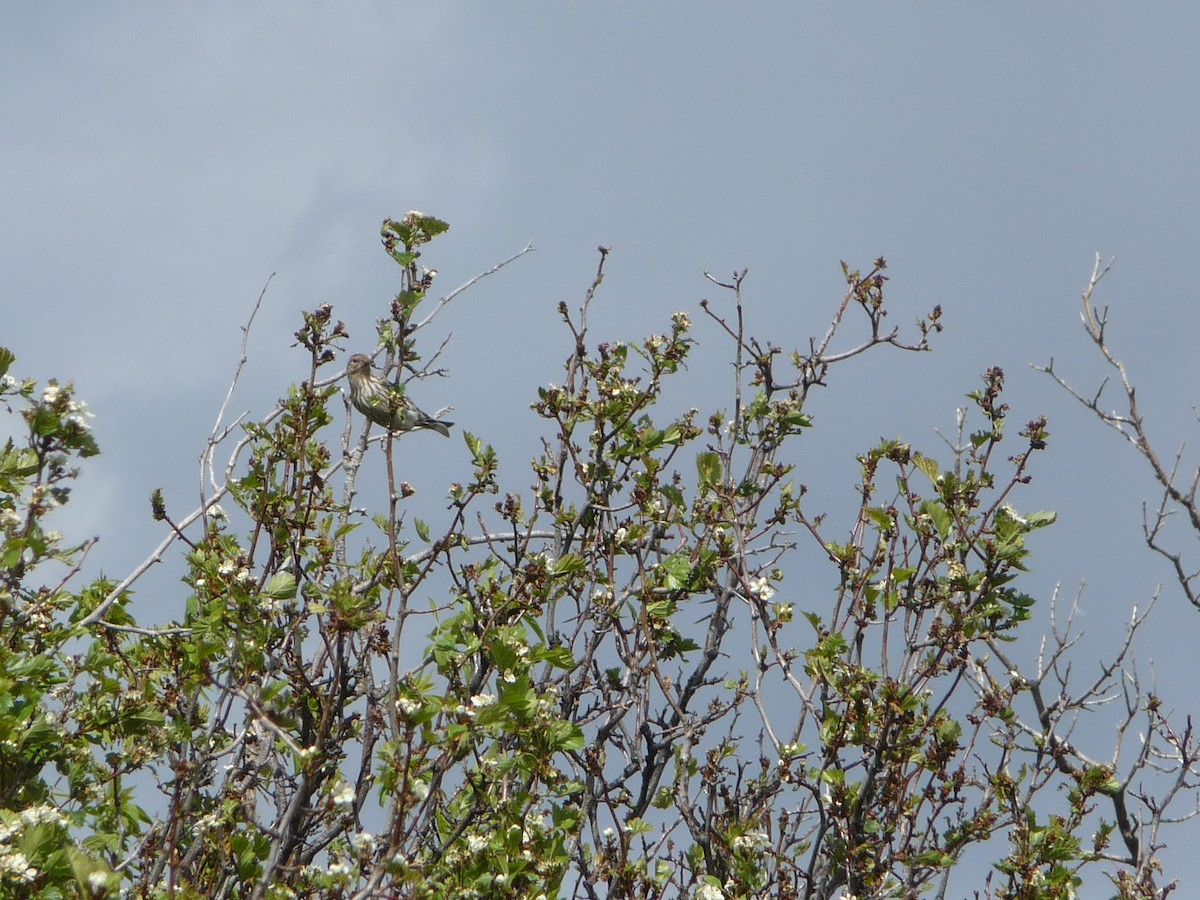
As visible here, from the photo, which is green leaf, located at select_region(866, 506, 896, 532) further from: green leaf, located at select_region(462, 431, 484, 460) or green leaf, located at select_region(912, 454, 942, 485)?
green leaf, located at select_region(462, 431, 484, 460)

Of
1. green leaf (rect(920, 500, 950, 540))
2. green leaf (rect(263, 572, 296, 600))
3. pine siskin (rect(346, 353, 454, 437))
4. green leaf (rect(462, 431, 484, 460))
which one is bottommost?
green leaf (rect(263, 572, 296, 600))

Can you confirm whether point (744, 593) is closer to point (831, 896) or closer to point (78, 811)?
point (831, 896)

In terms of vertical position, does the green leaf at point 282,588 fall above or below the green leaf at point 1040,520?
below

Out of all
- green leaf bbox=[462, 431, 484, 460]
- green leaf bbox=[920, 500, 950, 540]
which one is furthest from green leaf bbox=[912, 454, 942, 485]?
green leaf bbox=[462, 431, 484, 460]

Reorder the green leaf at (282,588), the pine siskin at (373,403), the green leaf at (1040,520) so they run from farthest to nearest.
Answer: the pine siskin at (373,403)
the green leaf at (1040,520)
the green leaf at (282,588)

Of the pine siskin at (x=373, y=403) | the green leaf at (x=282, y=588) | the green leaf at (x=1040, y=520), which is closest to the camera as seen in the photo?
the green leaf at (x=282, y=588)

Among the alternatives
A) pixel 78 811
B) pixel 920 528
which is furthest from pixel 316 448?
pixel 920 528

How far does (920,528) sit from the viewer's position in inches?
255

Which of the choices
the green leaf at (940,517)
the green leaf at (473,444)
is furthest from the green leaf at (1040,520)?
the green leaf at (473,444)

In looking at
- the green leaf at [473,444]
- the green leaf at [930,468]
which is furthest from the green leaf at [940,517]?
the green leaf at [473,444]

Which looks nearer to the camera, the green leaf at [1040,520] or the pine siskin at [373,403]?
the green leaf at [1040,520]

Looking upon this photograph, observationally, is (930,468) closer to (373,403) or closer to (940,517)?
(940,517)

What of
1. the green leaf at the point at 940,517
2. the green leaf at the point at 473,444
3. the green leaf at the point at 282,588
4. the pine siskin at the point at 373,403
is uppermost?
the pine siskin at the point at 373,403

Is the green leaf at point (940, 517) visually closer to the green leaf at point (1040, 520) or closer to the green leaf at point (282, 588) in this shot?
the green leaf at point (1040, 520)
